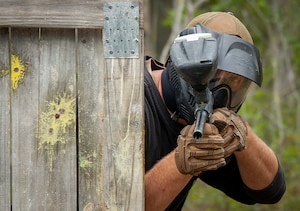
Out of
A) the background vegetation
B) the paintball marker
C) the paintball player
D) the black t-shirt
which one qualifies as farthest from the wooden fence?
the background vegetation

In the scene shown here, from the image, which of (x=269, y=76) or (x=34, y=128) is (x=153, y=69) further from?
(x=269, y=76)

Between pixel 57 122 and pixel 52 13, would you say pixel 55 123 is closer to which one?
pixel 57 122

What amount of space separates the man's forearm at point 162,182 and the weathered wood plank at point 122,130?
0.39 meters

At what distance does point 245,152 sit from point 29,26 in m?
1.38

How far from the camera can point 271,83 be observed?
10.3 meters

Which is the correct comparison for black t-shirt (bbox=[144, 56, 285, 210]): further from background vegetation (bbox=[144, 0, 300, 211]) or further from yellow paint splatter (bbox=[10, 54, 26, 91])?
background vegetation (bbox=[144, 0, 300, 211])

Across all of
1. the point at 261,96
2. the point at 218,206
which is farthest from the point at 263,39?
the point at 218,206

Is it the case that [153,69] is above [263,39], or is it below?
below

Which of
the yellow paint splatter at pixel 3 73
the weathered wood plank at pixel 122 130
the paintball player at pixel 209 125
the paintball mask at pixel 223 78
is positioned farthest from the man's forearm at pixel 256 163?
the yellow paint splatter at pixel 3 73

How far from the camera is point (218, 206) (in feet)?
25.9

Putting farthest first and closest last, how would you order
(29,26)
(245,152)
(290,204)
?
(290,204) → (245,152) → (29,26)

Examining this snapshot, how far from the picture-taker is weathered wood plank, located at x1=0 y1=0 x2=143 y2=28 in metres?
2.94

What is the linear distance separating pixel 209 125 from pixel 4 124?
85 cm

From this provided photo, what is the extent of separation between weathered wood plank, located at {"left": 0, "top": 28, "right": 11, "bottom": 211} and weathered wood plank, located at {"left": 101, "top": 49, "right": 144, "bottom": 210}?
0.38 meters
